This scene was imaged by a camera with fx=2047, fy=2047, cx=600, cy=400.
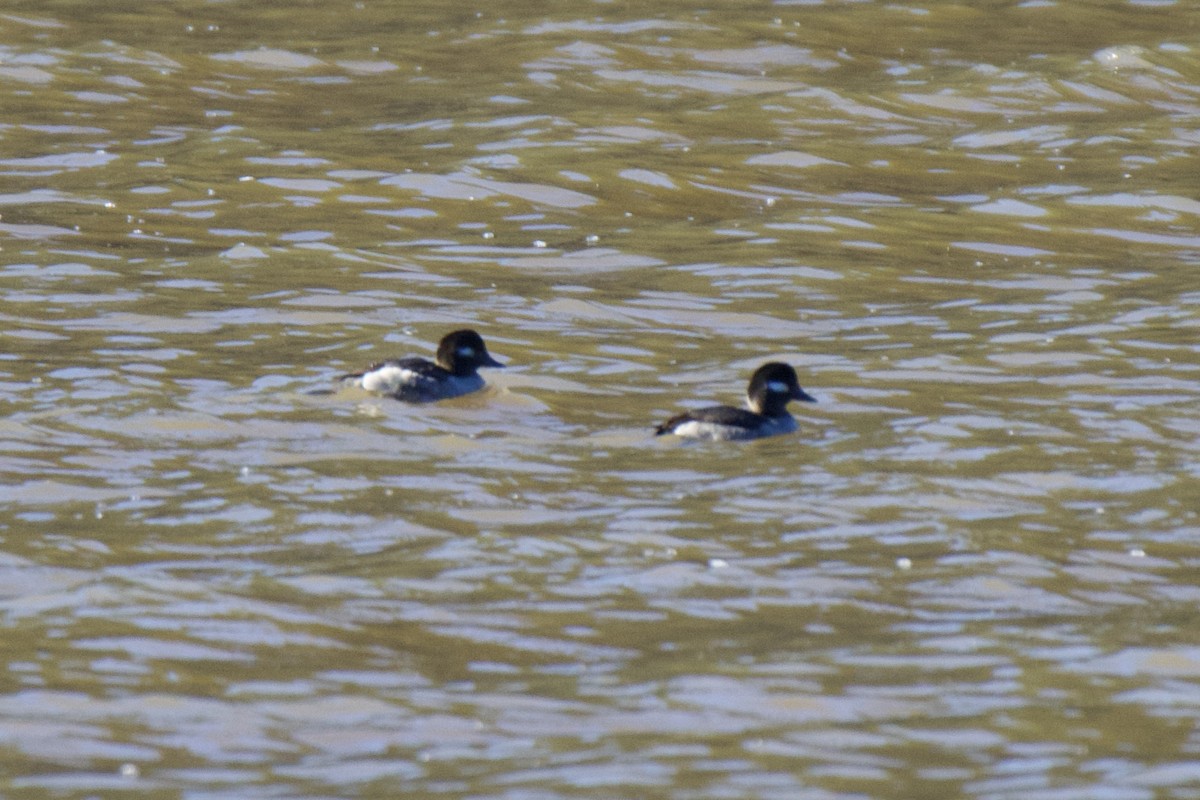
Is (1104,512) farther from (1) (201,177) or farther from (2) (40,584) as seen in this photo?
(1) (201,177)

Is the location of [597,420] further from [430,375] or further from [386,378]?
[386,378]

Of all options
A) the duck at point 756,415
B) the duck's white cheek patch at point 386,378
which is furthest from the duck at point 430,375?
the duck at point 756,415

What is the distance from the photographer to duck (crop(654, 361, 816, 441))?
424 inches

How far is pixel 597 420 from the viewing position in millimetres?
11508

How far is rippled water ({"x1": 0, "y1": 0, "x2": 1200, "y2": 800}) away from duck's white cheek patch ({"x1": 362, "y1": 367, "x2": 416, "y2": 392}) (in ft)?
0.54

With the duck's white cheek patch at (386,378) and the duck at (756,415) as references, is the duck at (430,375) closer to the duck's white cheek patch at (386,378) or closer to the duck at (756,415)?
the duck's white cheek patch at (386,378)

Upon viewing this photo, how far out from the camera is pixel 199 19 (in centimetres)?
2384

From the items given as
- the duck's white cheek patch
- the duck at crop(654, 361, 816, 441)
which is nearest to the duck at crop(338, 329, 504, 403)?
the duck's white cheek patch

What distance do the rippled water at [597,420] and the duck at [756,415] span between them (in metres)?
0.17

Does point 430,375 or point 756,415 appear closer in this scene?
point 756,415

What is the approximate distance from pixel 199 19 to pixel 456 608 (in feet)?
55.3

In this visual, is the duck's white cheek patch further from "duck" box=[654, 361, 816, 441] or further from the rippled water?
"duck" box=[654, 361, 816, 441]

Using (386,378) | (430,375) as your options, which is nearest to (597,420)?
(430,375)

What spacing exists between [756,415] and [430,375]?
189cm
